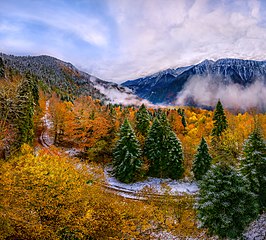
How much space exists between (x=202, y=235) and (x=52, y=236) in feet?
52.4

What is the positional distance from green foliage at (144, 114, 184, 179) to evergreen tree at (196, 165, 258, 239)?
20.3 m

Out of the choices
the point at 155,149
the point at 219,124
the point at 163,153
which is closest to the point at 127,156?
the point at 155,149

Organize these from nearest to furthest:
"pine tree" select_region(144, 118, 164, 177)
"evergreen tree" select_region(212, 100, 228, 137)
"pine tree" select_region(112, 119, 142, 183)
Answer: "pine tree" select_region(112, 119, 142, 183) → "pine tree" select_region(144, 118, 164, 177) → "evergreen tree" select_region(212, 100, 228, 137)

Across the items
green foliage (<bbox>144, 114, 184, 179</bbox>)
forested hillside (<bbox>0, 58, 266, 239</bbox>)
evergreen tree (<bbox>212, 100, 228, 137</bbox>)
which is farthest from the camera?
evergreen tree (<bbox>212, 100, 228, 137</bbox>)

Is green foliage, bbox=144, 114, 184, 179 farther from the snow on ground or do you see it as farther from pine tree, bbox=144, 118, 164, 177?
the snow on ground

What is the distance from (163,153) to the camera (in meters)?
39.9

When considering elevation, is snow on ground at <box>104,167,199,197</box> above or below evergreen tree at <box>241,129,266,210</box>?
below

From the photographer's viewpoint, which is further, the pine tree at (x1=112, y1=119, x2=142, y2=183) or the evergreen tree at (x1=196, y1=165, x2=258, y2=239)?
the pine tree at (x1=112, y1=119, x2=142, y2=183)

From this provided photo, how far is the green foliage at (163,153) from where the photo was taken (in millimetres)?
39688

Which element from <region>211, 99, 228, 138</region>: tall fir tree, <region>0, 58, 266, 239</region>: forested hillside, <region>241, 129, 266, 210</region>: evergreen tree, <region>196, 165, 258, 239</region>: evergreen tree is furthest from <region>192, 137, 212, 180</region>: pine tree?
<region>196, 165, 258, 239</region>: evergreen tree

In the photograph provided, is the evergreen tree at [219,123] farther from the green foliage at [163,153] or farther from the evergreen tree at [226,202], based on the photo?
the evergreen tree at [226,202]

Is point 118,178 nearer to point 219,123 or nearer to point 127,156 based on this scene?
point 127,156

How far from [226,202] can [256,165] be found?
23.9ft

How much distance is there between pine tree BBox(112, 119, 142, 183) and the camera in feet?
122
